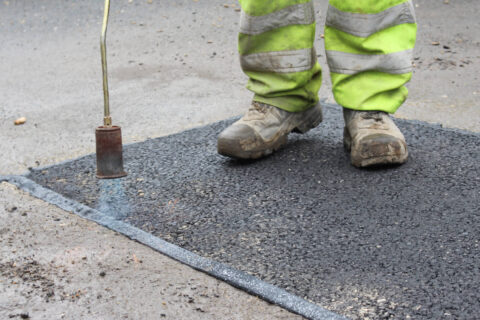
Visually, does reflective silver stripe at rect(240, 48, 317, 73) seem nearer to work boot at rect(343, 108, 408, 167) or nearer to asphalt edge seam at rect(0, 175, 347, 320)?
work boot at rect(343, 108, 408, 167)

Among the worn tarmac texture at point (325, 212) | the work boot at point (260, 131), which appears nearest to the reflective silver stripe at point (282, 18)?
the work boot at point (260, 131)

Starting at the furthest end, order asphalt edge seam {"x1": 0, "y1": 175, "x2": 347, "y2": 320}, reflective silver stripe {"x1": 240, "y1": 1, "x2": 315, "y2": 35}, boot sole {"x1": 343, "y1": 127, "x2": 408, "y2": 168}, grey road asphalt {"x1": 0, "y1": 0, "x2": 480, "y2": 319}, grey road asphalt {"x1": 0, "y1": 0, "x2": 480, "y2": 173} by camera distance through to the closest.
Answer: grey road asphalt {"x1": 0, "y1": 0, "x2": 480, "y2": 173}, reflective silver stripe {"x1": 240, "y1": 1, "x2": 315, "y2": 35}, boot sole {"x1": 343, "y1": 127, "x2": 408, "y2": 168}, grey road asphalt {"x1": 0, "y1": 0, "x2": 480, "y2": 319}, asphalt edge seam {"x1": 0, "y1": 175, "x2": 347, "y2": 320}

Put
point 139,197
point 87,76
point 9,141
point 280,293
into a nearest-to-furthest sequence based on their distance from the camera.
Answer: point 280,293
point 139,197
point 9,141
point 87,76

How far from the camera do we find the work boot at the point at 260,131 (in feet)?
6.87

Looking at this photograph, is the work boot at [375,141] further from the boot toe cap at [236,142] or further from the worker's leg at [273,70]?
the boot toe cap at [236,142]

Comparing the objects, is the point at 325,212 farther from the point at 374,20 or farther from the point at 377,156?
the point at 374,20

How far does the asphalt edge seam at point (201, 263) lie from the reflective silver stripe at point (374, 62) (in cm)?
86

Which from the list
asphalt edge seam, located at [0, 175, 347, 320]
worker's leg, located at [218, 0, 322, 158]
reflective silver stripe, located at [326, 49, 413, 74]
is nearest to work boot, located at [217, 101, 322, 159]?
worker's leg, located at [218, 0, 322, 158]

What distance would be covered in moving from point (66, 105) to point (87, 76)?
0.57m

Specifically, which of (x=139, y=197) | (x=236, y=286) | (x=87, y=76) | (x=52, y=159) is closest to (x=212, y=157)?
(x=139, y=197)

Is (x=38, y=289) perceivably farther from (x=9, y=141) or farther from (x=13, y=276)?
(x=9, y=141)

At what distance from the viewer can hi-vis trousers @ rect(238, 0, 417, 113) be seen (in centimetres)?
200

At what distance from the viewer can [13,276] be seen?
1.48 m

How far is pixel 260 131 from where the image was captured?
2.14 metres
